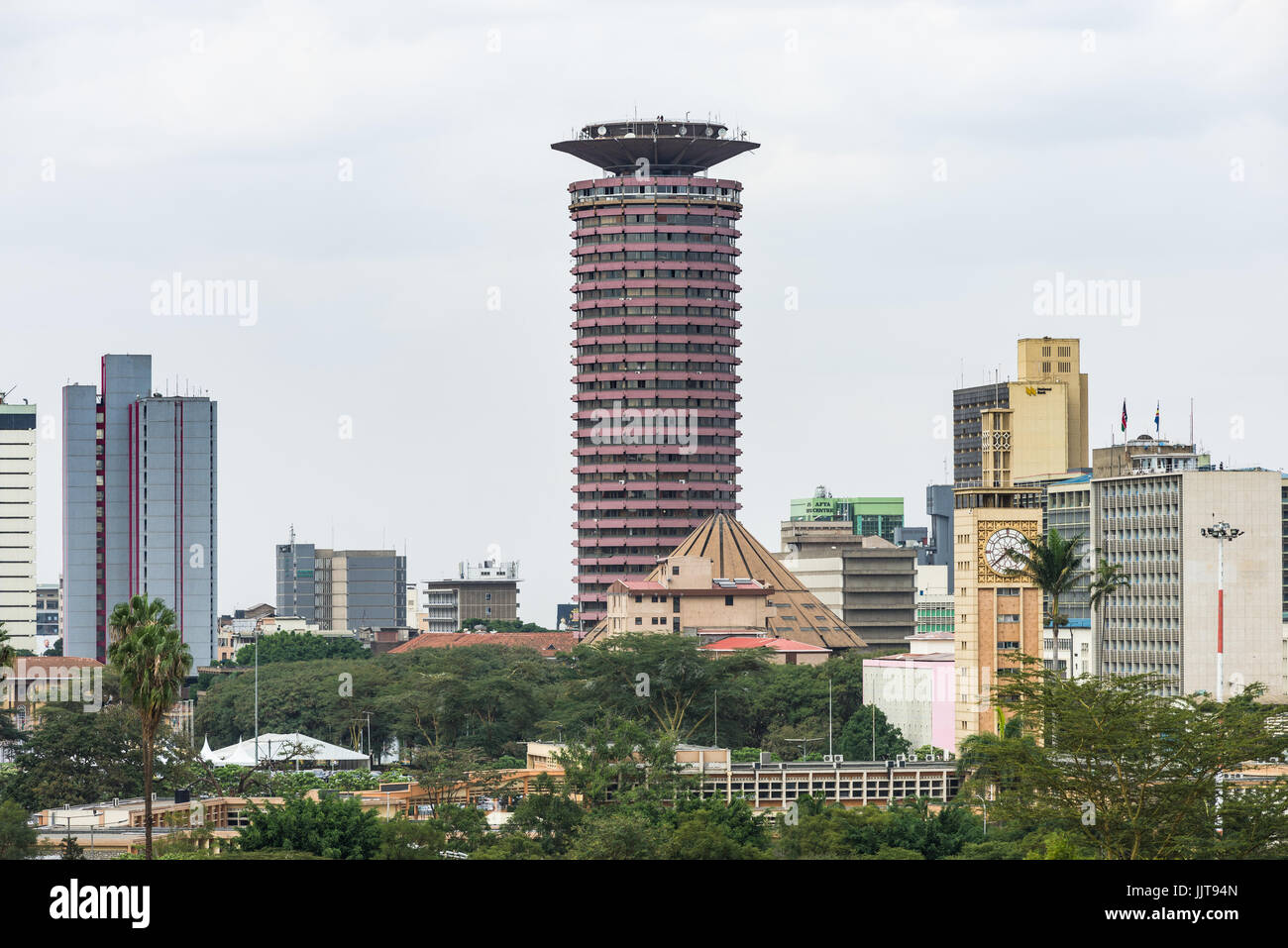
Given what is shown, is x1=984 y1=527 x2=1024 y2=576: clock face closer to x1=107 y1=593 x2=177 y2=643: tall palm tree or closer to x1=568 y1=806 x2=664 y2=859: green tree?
x1=568 y1=806 x2=664 y2=859: green tree

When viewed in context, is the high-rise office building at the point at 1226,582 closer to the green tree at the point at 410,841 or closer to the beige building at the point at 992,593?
the beige building at the point at 992,593

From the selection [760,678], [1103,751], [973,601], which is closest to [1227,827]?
[1103,751]

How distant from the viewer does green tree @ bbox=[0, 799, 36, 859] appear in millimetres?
94688

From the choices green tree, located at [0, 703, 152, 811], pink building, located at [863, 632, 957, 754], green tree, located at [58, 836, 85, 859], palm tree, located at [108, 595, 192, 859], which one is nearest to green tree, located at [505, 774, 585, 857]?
green tree, located at [58, 836, 85, 859]

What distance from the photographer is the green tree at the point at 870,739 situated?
168 m

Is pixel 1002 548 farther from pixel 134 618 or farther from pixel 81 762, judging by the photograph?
pixel 134 618

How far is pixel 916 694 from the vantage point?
176125 mm

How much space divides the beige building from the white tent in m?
49.3

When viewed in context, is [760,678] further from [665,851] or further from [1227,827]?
[1227,827]

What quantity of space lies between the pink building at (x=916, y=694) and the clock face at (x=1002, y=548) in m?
29.5

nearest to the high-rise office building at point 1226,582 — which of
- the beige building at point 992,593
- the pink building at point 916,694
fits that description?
the pink building at point 916,694

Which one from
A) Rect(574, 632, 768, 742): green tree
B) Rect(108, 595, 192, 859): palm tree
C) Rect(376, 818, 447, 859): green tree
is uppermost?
Rect(108, 595, 192, 859): palm tree
